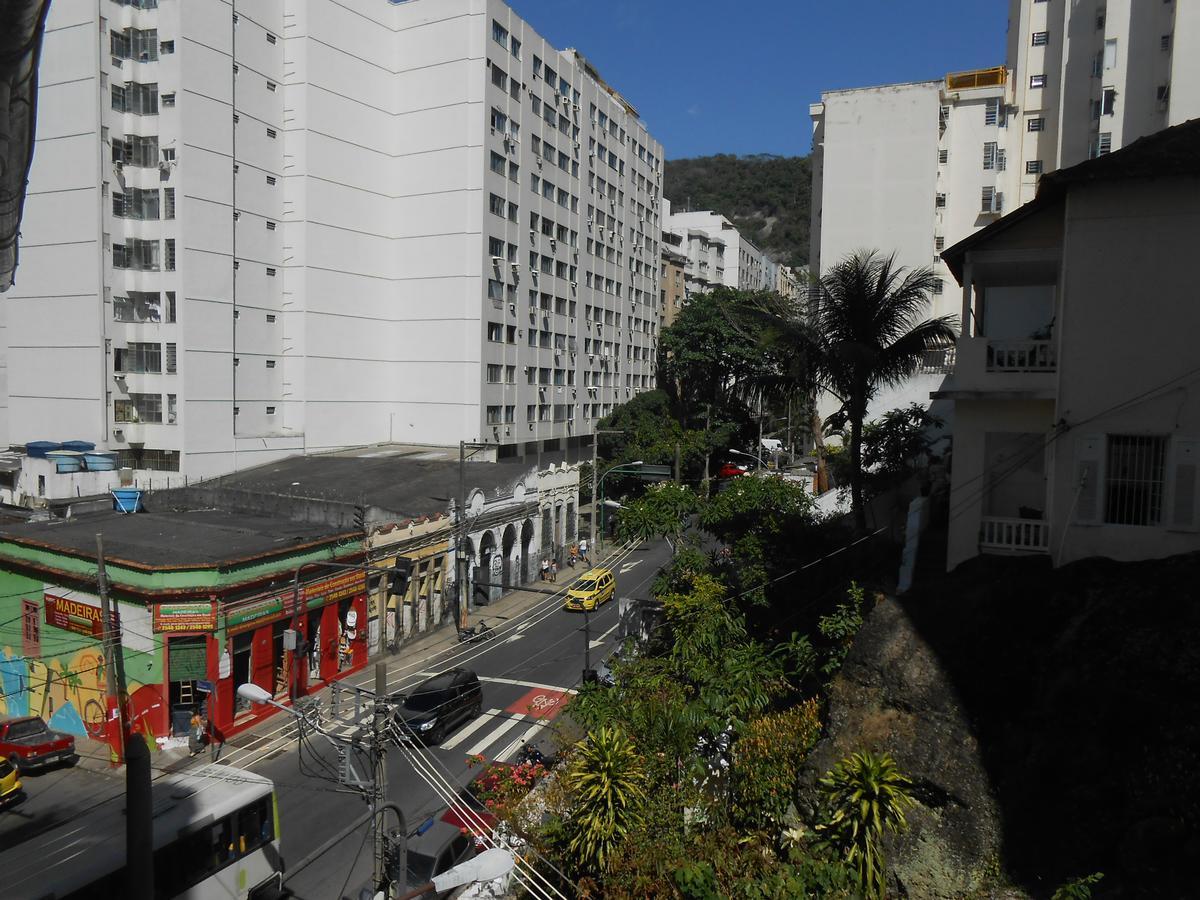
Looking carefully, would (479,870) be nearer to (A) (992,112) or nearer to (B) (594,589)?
(B) (594,589)

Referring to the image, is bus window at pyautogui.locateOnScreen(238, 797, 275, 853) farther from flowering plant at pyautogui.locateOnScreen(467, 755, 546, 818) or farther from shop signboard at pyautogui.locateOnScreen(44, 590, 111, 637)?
shop signboard at pyautogui.locateOnScreen(44, 590, 111, 637)

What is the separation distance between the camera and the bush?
11.2 metres

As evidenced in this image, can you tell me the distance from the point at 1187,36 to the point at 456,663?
137ft

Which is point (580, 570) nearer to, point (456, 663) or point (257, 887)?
point (456, 663)

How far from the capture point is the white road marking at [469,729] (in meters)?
21.5

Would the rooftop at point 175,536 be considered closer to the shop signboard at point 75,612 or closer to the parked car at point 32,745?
the shop signboard at point 75,612

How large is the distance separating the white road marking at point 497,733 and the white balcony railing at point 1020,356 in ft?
49.8

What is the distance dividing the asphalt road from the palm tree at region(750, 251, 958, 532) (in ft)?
36.3

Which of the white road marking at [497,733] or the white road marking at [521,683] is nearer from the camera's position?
the white road marking at [497,733]

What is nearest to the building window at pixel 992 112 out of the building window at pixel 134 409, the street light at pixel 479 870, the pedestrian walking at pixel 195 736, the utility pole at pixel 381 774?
the building window at pixel 134 409

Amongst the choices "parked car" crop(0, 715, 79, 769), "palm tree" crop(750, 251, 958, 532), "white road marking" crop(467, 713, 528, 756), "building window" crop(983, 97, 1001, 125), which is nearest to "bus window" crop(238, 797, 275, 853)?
"white road marking" crop(467, 713, 528, 756)

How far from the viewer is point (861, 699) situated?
12000 millimetres

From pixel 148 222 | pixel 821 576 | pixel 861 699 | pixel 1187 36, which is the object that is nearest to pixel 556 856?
pixel 861 699

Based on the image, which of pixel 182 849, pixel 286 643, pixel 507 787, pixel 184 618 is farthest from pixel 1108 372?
pixel 184 618
